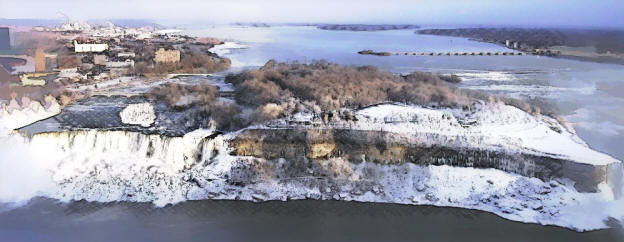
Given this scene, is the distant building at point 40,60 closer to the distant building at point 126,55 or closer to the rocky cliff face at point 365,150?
the distant building at point 126,55

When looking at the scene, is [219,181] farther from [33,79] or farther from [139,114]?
[33,79]

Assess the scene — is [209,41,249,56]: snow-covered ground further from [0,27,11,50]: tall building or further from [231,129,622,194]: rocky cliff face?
[0,27,11,50]: tall building

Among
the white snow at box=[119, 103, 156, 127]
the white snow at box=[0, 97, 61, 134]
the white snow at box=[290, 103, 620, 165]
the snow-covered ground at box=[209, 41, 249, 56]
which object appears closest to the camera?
the white snow at box=[290, 103, 620, 165]

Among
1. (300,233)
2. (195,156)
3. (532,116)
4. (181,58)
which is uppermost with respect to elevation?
(181,58)

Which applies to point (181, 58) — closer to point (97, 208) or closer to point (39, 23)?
point (39, 23)

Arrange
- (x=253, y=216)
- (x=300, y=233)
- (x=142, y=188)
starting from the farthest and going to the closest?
(x=142, y=188) → (x=253, y=216) → (x=300, y=233)

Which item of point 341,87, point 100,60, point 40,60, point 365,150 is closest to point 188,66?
point 100,60

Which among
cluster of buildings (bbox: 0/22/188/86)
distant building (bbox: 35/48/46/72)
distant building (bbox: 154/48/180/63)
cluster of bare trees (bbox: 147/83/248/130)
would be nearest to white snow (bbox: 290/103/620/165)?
cluster of bare trees (bbox: 147/83/248/130)

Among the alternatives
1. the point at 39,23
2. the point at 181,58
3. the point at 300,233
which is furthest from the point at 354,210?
the point at 39,23
